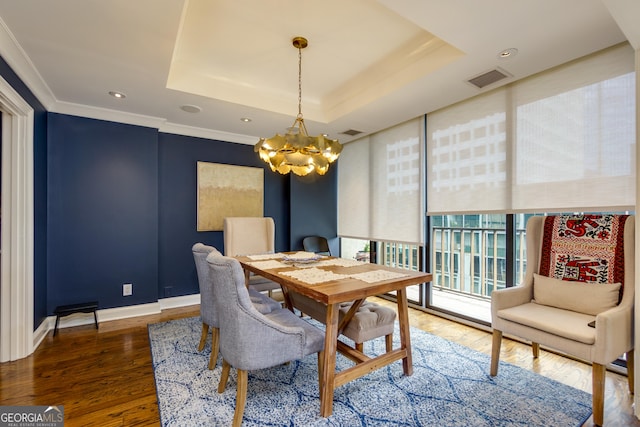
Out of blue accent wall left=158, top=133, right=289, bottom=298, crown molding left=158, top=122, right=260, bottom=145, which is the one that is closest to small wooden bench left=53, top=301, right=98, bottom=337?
blue accent wall left=158, top=133, right=289, bottom=298

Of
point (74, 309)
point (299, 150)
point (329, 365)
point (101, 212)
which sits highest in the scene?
point (299, 150)

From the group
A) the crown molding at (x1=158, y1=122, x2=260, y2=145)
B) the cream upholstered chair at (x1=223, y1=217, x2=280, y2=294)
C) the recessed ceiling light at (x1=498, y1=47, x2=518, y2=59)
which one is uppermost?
the recessed ceiling light at (x1=498, y1=47, x2=518, y2=59)

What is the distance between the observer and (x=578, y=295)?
2066 millimetres

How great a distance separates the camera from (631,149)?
211 centimetres

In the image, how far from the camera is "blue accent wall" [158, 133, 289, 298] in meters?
3.88

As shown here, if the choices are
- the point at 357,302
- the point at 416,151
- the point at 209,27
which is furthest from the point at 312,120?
the point at 357,302

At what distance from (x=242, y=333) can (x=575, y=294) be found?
2287 millimetres

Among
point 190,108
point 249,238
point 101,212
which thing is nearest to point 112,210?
point 101,212

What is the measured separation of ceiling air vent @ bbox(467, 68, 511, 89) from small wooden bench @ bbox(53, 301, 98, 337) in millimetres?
4417

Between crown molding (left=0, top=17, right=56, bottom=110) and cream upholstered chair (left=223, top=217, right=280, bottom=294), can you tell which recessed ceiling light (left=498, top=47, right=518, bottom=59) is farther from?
crown molding (left=0, top=17, right=56, bottom=110)

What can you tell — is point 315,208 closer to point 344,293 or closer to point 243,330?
point 344,293

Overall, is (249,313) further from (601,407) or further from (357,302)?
(601,407)

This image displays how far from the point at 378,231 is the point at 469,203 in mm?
1428

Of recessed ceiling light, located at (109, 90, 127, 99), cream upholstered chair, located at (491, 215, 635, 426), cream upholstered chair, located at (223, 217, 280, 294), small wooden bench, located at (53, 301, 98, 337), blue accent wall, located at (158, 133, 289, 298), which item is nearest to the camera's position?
cream upholstered chair, located at (491, 215, 635, 426)
